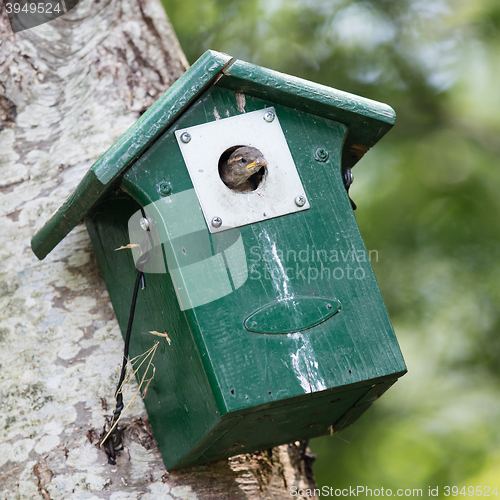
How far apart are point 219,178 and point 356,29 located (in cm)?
280

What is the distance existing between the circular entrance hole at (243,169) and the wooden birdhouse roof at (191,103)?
17 centimetres

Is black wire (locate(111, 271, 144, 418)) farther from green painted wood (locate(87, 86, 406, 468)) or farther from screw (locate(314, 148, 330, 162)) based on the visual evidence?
screw (locate(314, 148, 330, 162))

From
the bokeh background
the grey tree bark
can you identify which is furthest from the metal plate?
the bokeh background

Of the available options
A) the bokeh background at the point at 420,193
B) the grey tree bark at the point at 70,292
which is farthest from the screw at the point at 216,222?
the bokeh background at the point at 420,193

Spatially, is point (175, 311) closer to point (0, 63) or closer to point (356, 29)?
point (0, 63)

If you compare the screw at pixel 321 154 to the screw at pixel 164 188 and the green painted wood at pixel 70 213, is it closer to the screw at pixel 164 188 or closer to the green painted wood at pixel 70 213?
the screw at pixel 164 188

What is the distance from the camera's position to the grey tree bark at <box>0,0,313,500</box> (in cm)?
164

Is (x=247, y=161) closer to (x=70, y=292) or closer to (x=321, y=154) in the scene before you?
(x=321, y=154)

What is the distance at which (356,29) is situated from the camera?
381 centimetres

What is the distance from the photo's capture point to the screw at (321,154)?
1555mm

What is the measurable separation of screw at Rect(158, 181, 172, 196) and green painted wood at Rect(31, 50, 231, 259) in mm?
93

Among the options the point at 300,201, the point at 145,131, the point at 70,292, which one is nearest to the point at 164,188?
the point at 145,131

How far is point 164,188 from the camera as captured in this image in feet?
4.65

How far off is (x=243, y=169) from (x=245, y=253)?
0.78 ft
